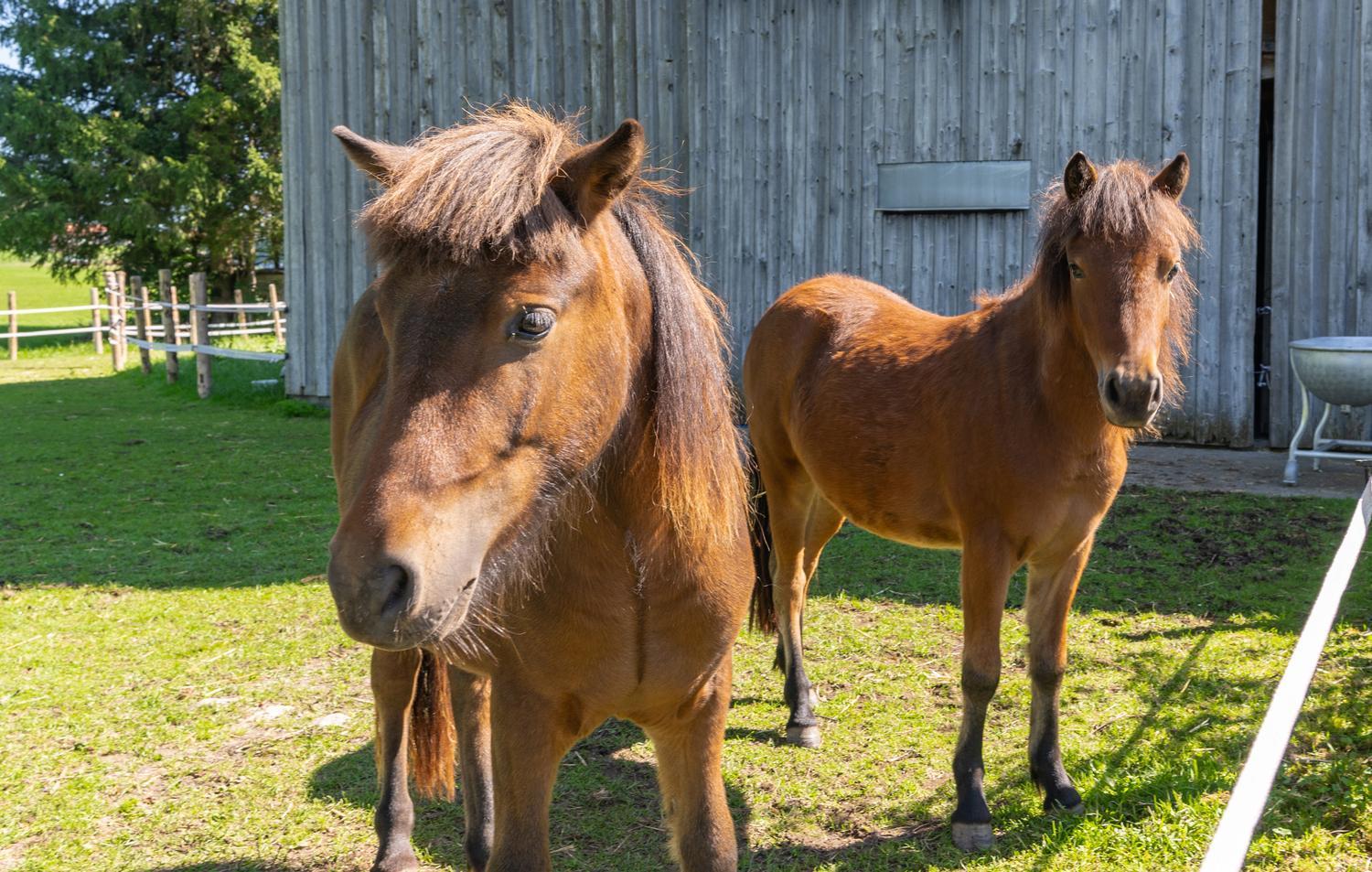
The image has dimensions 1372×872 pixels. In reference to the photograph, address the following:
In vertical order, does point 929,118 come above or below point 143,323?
above

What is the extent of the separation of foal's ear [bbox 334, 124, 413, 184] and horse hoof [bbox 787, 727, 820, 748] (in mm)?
2913

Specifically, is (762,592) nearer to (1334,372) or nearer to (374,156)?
(374,156)

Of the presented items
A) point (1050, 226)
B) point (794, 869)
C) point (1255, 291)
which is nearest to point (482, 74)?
point (1255, 291)

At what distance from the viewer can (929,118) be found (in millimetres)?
9570

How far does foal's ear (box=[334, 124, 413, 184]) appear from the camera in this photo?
6.50ft

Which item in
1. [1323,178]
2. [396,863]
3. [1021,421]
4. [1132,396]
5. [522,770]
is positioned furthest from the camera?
[1323,178]

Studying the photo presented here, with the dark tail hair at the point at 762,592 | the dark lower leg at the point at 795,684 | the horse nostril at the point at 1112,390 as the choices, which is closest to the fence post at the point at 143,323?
the dark tail hair at the point at 762,592

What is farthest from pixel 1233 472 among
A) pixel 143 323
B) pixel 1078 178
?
pixel 143 323

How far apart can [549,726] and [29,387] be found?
16.9m

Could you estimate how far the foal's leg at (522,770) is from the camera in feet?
7.53

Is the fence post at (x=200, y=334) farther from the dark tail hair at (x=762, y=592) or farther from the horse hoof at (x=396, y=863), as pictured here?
the horse hoof at (x=396, y=863)

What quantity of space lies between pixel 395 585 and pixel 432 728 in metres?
2.09

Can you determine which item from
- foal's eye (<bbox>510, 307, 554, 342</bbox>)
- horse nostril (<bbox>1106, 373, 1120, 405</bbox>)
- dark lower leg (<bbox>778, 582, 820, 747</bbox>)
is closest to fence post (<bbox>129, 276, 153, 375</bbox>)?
dark lower leg (<bbox>778, 582, 820, 747</bbox>)

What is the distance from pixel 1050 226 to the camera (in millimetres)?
3541
